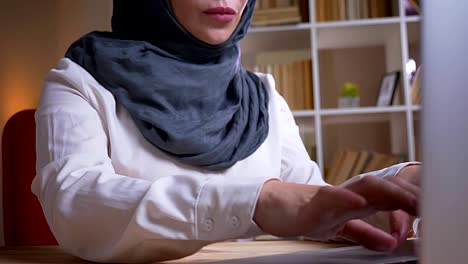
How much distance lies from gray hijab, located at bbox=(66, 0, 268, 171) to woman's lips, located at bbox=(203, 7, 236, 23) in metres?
0.07

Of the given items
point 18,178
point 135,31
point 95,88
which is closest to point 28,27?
point 18,178

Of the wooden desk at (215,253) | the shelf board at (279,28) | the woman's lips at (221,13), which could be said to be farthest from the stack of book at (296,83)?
the woman's lips at (221,13)

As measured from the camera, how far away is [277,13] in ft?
8.73

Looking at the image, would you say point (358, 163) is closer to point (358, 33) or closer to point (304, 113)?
point (304, 113)

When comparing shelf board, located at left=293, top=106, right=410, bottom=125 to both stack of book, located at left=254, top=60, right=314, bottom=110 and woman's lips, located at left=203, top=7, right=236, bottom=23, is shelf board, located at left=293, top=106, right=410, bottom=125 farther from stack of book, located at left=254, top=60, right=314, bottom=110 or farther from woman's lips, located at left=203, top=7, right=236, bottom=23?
woman's lips, located at left=203, top=7, right=236, bottom=23

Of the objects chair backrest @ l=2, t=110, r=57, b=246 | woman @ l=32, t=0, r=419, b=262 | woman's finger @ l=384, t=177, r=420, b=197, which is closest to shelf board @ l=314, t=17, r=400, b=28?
chair backrest @ l=2, t=110, r=57, b=246

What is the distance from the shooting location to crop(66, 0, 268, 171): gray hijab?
91 cm

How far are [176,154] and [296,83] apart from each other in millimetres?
1836

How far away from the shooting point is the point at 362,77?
3051mm

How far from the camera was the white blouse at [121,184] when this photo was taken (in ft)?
1.92

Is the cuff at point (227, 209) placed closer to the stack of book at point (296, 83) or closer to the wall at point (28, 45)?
the stack of book at point (296, 83)

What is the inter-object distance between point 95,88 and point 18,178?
852 millimetres

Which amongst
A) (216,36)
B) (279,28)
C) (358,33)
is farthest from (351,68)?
(216,36)

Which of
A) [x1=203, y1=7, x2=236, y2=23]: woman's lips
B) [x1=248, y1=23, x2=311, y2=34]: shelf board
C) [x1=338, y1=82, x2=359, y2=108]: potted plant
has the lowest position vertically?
[x1=338, y1=82, x2=359, y2=108]: potted plant
